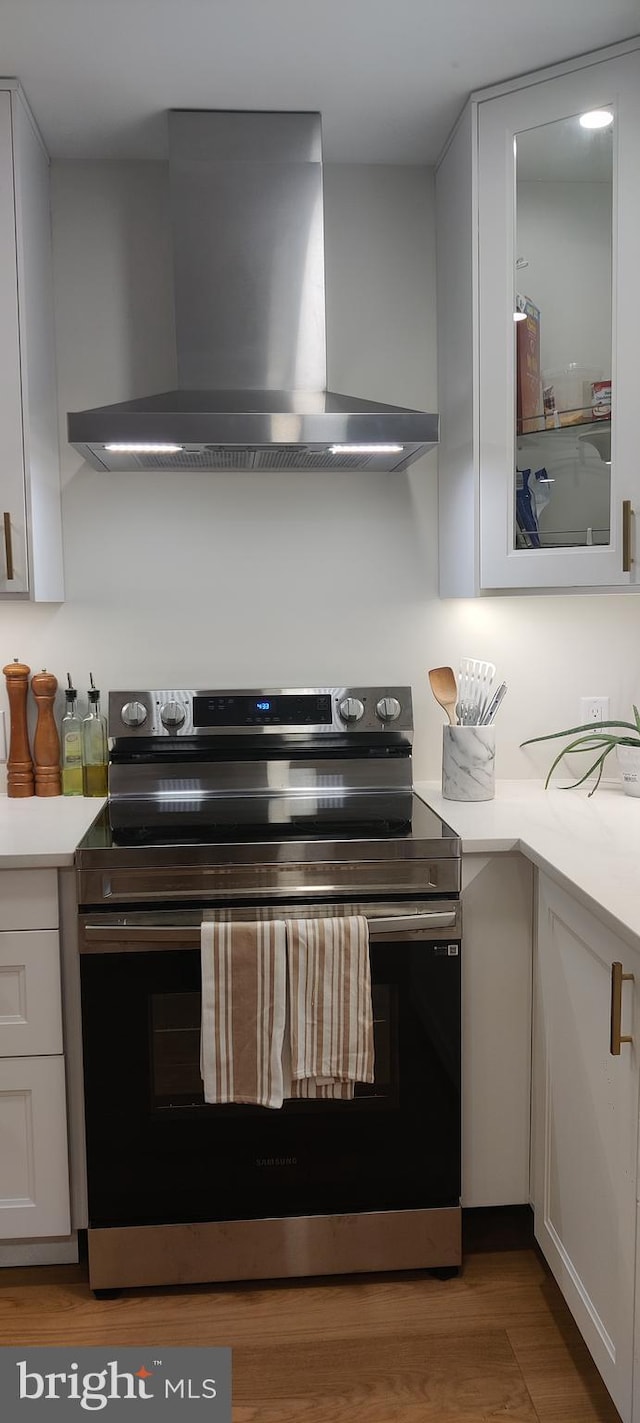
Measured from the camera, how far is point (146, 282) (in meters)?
2.34

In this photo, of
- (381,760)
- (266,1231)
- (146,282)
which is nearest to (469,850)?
(381,760)

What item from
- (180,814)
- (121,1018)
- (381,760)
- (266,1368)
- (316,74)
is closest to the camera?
(266,1368)

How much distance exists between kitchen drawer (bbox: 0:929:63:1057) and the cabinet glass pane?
49.0 inches

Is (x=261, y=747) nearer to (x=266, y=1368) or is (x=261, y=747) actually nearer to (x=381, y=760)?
(x=381, y=760)

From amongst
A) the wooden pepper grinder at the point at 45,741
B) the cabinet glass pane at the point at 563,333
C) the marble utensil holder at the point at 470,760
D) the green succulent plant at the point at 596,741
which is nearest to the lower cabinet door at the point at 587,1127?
the marble utensil holder at the point at 470,760

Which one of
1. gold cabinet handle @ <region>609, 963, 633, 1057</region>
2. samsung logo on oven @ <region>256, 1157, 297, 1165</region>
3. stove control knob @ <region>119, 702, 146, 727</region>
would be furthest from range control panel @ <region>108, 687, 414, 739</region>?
gold cabinet handle @ <region>609, 963, 633, 1057</region>

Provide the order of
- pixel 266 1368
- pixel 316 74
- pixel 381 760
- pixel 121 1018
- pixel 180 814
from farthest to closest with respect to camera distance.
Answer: pixel 381 760
pixel 180 814
pixel 316 74
pixel 121 1018
pixel 266 1368

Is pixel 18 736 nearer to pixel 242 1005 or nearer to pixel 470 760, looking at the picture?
pixel 242 1005

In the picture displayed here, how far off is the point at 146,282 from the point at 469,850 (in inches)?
59.4

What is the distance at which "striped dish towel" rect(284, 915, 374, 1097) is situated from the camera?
176 cm

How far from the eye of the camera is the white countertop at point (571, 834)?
1.48m

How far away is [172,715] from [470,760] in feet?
2.25

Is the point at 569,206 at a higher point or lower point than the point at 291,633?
higher

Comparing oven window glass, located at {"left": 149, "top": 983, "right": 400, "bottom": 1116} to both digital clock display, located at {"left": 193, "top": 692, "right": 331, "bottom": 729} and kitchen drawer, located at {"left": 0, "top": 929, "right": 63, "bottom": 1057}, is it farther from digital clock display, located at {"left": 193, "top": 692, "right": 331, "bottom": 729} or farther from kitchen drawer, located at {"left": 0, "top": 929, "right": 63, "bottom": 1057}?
digital clock display, located at {"left": 193, "top": 692, "right": 331, "bottom": 729}
